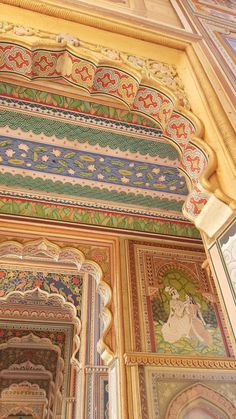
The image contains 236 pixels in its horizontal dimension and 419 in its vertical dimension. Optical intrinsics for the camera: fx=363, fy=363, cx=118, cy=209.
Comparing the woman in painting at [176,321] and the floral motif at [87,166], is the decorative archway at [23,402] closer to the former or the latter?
the woman in painting at [176,321]

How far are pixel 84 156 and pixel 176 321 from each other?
6.33ft

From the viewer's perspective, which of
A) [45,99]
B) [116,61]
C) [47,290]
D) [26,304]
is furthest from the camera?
[26,304]

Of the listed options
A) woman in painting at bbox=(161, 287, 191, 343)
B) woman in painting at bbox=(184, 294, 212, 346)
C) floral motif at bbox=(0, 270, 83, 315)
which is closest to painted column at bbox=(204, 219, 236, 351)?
woman in painting at bbox=(161, 287, 191, 343)

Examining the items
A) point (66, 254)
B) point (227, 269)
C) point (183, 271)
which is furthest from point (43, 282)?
point (227, 269)

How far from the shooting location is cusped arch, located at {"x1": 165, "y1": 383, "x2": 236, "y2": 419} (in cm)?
313

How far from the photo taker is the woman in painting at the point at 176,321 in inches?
141

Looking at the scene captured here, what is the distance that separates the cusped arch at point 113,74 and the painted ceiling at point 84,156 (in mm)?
1020

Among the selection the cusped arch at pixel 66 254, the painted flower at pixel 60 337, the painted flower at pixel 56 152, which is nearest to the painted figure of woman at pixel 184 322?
the cusped arch at pixel 66 254

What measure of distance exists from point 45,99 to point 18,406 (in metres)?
9.31

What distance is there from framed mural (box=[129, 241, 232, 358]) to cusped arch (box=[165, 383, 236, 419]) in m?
0.31

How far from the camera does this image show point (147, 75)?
2.20 metres

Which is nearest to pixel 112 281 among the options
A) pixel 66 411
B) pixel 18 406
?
pixel 66 411

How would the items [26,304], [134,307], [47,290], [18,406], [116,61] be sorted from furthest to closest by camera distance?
[18,406]
[26,304]
[47,290]
[134,307]
[116,61]

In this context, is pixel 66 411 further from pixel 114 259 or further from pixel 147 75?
pixel 147 75
